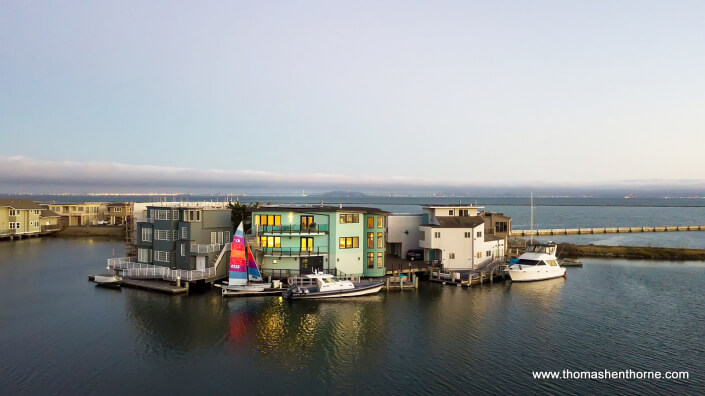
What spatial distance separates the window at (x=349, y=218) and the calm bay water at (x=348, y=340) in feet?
29.1

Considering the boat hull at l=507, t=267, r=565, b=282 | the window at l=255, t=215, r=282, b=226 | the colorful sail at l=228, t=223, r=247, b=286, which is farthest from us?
the boat hull at l=507, t=267, r=565, b=282

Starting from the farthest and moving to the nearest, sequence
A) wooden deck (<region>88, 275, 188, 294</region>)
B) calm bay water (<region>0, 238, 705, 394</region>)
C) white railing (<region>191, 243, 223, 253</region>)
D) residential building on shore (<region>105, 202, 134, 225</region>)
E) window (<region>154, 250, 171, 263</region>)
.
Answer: residential building on shore (<region>105, 202, 134, 225</region>), window (<region>154, 250, 171, 263</region>), white railing (<region>191, 243, 223, 253</region>), wooden deck (<region>88, 275, 188, 294</region>), calm bay water (<region>0, 238, 705, 394</region>)

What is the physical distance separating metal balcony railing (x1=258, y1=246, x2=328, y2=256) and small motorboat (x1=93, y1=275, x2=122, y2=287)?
50.9 feet

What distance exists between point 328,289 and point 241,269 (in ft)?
28.2

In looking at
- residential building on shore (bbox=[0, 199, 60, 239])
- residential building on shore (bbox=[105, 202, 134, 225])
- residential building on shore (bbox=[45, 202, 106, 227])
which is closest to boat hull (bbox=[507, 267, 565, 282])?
residential building on shore (bbox=[0, 199, 60, 239])

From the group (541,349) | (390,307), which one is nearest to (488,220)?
(390,307)

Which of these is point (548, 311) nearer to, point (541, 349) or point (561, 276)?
point (541, 349)

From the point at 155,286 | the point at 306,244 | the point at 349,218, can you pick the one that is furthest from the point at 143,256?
the point at 349,218

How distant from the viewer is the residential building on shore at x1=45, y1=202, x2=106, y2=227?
112438mm

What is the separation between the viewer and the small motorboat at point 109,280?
4662cm

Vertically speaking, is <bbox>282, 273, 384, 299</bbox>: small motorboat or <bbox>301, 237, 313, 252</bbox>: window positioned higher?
<bbox>301, 237, 313, 252</bbox>: window

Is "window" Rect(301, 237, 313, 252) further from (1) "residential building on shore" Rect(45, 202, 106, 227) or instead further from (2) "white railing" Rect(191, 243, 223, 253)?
(1) "residential building on shore" Rect(45, 202, 106, 227)

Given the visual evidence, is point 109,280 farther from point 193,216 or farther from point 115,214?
point 115,214

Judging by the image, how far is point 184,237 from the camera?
46.3 metres
